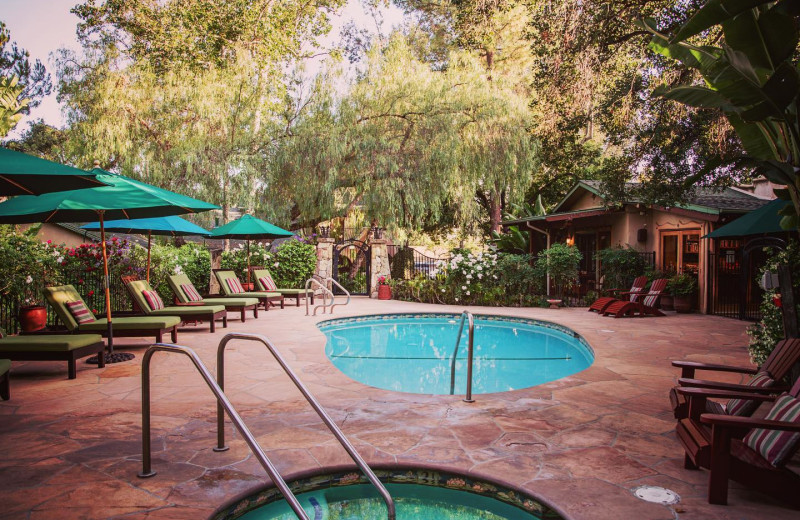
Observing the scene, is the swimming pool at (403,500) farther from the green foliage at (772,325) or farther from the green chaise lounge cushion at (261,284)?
the green chaise lounge cushion at (261,284)

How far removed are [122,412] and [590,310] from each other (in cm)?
1231

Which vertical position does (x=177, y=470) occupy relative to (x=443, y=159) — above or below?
below

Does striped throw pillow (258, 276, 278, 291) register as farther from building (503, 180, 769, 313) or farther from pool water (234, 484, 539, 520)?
pool water (234, 484, 539, 520)

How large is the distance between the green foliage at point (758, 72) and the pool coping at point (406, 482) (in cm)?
342

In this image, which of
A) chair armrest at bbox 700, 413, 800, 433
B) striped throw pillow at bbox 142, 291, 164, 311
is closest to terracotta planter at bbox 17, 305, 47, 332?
striped throw pillow at bbox 142, 291, 164, 311

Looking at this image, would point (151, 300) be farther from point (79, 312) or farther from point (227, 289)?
point (227, 289)

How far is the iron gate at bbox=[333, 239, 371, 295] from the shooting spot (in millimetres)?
18547

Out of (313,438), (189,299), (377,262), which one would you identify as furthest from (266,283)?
(313,438)

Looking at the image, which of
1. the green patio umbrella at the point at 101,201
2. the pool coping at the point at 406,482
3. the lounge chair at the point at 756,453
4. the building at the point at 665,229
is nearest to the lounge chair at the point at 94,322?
the green patio umbrella at the point at 101,201

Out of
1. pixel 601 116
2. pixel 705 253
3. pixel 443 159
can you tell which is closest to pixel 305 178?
pixel 443 159

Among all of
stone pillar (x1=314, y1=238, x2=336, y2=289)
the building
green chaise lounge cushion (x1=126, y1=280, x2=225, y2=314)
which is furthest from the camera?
stone pillar (x1=314, y1=238, x2=336, y2=289)

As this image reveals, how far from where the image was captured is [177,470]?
3527mm

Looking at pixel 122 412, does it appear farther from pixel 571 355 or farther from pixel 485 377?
pixel 571 355

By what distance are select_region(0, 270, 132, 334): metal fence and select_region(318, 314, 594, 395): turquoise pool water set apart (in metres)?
5.05
